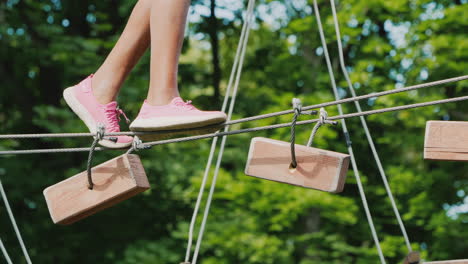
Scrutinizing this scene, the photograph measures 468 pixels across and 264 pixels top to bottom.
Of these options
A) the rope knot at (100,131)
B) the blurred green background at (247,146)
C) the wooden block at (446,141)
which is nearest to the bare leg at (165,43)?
the rope knot at (100,131)

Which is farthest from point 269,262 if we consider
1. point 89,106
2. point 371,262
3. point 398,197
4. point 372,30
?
point 89,106

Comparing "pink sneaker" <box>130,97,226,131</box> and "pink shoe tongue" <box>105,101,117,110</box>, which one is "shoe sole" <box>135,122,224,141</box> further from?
"pink shoe tongue" <box>105,101,117,110</box>

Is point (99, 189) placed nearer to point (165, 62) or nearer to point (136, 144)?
point (136, 144)

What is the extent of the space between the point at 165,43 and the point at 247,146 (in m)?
4.34

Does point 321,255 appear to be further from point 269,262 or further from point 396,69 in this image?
point 396,69

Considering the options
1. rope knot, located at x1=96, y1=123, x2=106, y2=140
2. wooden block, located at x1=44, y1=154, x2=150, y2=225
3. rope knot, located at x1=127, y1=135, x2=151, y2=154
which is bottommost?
wooden block, located at x1=44, y1=154, x2=150, y2=225

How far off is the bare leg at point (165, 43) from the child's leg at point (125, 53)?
0.22ft

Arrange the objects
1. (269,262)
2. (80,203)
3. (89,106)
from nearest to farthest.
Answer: (80,203)
(89,106)
(269,262)

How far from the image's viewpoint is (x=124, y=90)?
538cm

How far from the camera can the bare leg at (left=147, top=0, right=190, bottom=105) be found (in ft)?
5.97

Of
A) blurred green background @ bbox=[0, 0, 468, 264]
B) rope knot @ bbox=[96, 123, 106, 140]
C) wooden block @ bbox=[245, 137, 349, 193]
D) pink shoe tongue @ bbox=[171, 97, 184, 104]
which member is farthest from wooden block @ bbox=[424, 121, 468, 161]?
blurred green background @ bbox=[0, 0, 468, 264]

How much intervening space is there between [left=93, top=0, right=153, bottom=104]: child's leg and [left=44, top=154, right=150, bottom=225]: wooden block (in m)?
0.26

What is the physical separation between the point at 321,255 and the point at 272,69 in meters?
1.66

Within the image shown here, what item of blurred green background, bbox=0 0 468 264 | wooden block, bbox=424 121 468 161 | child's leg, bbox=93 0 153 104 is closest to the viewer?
wooden block, bbox=424 121 468 161
